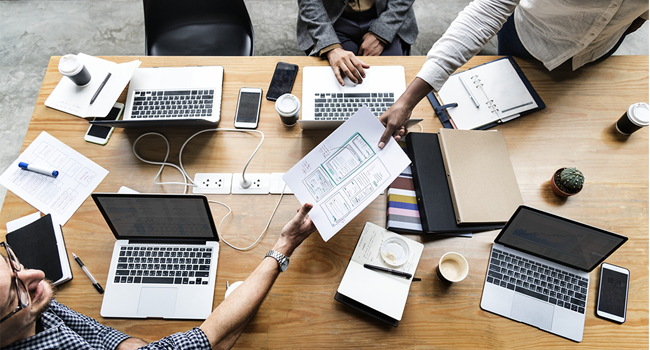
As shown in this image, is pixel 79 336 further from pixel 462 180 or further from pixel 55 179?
pixel 462 180

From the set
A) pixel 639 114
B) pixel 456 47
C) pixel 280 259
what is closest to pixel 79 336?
pixel 280 259

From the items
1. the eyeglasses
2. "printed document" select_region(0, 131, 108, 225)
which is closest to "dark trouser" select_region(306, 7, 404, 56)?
"printed document" select_region(0, 131, 108, 225)

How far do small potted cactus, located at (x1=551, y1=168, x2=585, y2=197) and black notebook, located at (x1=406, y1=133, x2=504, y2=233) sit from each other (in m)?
0.25

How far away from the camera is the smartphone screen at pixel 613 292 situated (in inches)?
40.6

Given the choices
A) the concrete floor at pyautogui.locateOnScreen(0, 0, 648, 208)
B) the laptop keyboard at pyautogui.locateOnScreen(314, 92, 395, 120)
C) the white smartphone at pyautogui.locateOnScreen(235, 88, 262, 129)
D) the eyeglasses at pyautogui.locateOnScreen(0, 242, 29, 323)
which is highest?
the laptop keyboard at pyautogui.locateOnScreen(314, 92, 395, 120)

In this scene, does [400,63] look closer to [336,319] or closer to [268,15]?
[336,319]

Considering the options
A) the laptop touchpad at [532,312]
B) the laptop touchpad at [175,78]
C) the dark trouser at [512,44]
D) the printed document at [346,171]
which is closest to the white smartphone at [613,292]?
the laptop touchpad at [532,312]

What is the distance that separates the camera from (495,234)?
44.1 inches

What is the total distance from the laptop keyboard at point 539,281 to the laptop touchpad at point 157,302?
3.20ft

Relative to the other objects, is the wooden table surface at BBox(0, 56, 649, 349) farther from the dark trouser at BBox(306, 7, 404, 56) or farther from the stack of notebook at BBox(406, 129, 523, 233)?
the dark trouser at BBox(306, 7, 404, 56)

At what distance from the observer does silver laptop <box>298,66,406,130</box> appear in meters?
1.25

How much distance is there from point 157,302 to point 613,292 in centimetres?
139

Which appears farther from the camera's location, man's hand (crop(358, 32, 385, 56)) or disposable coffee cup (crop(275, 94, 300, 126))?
man's hand (crop(358, 32, 385, 56))

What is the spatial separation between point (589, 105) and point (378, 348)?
3.96 ft
